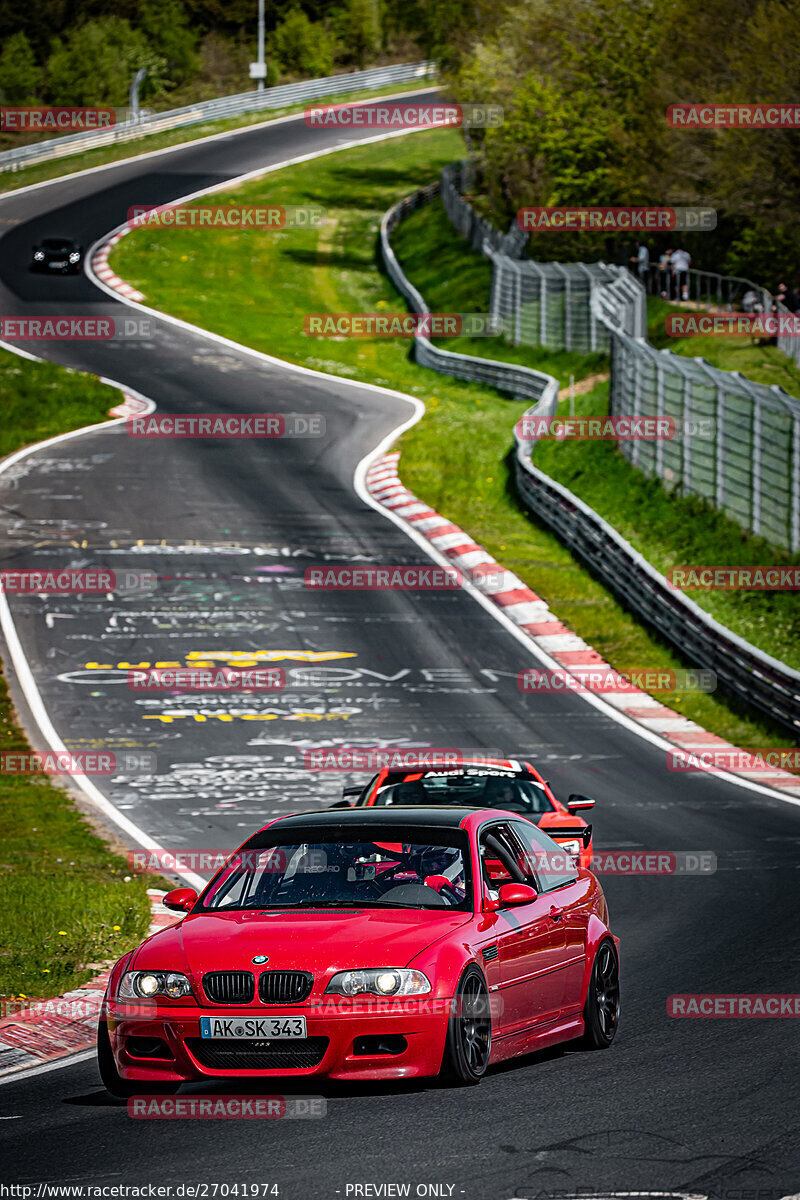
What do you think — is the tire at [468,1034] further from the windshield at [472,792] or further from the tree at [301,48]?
the tree at [301,48]

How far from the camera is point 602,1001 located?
9.11 meters

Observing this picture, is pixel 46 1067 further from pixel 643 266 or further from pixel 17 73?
pixel 17 73

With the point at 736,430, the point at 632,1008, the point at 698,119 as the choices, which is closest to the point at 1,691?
the point at 736,430

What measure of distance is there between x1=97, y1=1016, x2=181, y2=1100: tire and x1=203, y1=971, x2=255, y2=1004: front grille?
0.54 meters

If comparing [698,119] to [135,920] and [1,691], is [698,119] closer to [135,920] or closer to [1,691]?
[1,691]

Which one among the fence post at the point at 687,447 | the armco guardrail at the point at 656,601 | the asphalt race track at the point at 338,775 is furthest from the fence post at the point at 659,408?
the asphalt race track at the point at 338,775

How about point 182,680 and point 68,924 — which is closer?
point 68,924

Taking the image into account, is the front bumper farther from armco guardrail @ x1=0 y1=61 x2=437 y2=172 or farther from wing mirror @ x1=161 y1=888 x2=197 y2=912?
armco guardrail @ x1=0 y1=61 x2=437 y2=172

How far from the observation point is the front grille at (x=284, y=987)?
24.5 ft

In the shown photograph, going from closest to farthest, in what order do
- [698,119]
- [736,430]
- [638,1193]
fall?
1. [638,1193]
2. [736,430]
3. [698,119]

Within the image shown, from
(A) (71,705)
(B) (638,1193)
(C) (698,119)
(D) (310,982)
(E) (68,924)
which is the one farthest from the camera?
(C) (698,119)

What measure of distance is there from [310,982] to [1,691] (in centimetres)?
1582

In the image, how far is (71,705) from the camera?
22.1 meters

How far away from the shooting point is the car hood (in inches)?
297
